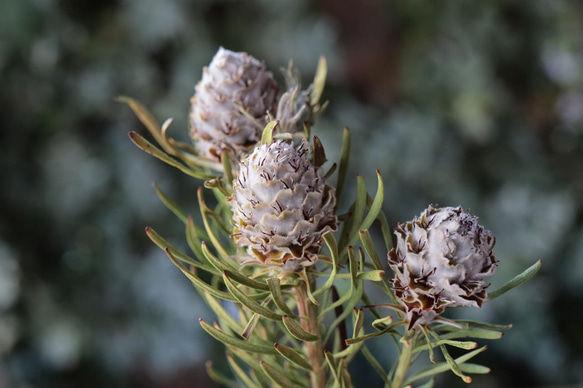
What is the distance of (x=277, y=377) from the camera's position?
0.28m

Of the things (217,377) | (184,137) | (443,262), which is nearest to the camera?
(443,262)

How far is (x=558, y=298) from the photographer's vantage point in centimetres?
139

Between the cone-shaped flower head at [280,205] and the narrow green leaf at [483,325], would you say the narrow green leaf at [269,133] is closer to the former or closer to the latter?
the cone-shaped flower head at [280,205]

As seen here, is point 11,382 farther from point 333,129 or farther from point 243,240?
point 243,240

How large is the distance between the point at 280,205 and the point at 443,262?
0.08m

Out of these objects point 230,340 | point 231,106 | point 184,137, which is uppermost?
point 184,137

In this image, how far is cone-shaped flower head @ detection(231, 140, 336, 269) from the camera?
0.24 m

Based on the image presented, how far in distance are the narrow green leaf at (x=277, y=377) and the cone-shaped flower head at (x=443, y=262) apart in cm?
7

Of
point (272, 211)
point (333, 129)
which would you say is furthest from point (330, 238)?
point (333, 129)

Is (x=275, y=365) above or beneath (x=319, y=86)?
beneath

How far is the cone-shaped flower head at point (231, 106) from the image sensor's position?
30 centimetres

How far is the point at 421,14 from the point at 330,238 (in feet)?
3.82

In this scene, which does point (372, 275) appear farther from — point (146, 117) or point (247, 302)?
point (146, 117)

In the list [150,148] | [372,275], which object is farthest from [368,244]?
[150,148]
